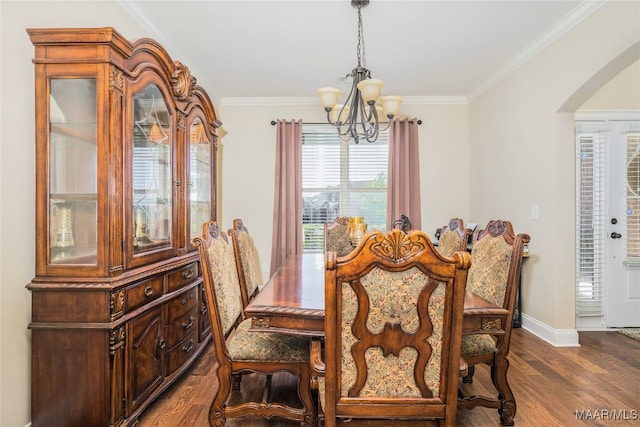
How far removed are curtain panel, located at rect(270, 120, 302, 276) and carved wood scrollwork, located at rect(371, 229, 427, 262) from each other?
3.26m

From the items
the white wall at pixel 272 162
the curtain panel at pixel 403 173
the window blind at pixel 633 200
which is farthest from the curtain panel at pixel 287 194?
the window blind at pixel 633 200

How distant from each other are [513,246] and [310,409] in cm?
130

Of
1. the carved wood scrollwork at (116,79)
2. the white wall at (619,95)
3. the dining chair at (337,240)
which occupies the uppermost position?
the white wall at (619,95)

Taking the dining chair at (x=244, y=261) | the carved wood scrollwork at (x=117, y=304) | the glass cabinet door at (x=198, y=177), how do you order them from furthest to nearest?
the glass cabinet door at (x=198, y=177)
the dining chair at (x=244, y=261)
the carved wood scrollwork at (x=117, y=304)

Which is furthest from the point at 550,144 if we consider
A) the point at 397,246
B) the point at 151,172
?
the point at 151,172

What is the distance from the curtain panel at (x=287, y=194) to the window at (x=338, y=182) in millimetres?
183

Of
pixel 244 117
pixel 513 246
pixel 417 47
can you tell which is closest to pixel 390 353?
pixel 513 246

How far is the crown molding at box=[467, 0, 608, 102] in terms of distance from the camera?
8.09 feet

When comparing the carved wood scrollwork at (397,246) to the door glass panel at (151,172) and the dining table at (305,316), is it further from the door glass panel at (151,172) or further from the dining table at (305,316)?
the door glass panel at (151,172)

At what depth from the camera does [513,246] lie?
1799 millimetres

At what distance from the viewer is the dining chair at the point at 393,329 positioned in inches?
43.7

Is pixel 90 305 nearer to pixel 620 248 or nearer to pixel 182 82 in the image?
pixel 182 82

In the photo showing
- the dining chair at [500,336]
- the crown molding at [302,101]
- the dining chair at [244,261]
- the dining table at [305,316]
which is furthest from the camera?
the crown molding at [302,101]

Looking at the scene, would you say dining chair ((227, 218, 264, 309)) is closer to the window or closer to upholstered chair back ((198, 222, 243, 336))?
upholstered chair back ((198, 222, 243, 336))
